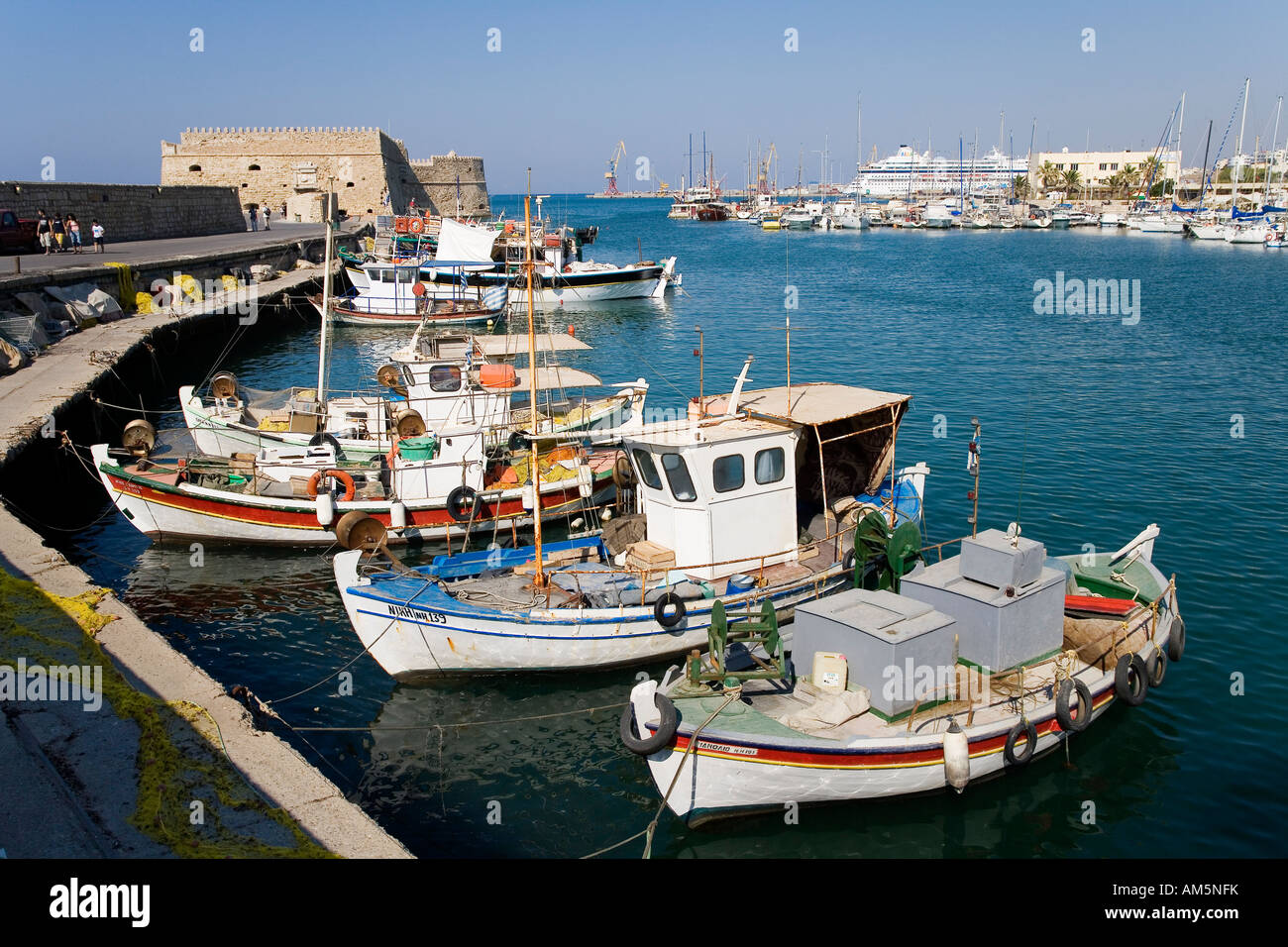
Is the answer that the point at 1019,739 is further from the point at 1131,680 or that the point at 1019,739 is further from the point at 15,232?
the point at 15,232

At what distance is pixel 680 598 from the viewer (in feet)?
43.2

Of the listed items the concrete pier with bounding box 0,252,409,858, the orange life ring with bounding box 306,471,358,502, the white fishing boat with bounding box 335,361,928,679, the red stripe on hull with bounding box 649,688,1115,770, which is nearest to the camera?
the concrete pier with bounding box 0,252,409,858

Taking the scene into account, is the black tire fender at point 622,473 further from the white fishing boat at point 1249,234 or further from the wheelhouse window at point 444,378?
the white fishing boat at point 1249,234

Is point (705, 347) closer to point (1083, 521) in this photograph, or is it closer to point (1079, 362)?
point (1079, 362)

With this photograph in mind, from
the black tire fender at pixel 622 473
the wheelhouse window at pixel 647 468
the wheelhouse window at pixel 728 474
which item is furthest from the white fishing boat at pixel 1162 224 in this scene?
the wheelhouse window at pixel 647 468

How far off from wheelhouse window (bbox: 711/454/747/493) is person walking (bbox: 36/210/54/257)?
114 feet

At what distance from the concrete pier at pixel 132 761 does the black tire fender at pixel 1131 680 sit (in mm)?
8943

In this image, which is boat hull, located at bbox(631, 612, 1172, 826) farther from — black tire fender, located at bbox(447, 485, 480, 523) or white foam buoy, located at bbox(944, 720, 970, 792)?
black tire fender, located at bbox(447, 485, 480, 523)

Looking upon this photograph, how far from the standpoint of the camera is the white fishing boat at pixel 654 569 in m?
13.0

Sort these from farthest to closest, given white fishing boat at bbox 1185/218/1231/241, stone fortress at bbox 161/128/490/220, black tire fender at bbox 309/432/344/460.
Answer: white fishing boat at bbox 1185/218/1231/241 < stone fortress at bbox 161/128/490/220 < black tire fender at bbox 309/432/344/460

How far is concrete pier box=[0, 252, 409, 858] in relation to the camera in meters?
7.21

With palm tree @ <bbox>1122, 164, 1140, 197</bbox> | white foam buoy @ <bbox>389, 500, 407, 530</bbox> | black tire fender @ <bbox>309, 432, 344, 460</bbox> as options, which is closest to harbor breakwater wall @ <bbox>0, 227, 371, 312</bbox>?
black tire fender @ <bbox>309, 432, 344, 460</bbox>
